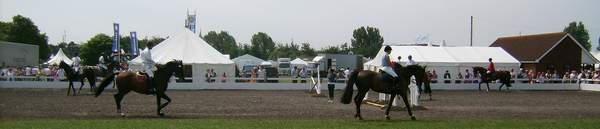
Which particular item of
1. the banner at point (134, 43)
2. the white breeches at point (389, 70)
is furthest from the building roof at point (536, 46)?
the white breeches at point (389, 70)

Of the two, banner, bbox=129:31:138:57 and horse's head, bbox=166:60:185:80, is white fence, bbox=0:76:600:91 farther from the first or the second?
horse's head, bbox=166:60:185:80

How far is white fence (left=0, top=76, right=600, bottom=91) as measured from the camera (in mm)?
37866

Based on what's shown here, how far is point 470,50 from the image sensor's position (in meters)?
48.2

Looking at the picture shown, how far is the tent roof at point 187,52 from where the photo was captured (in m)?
41.8

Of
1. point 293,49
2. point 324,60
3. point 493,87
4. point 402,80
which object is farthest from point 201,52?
point 293,49

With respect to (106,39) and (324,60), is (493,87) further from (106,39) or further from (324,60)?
(106,39)

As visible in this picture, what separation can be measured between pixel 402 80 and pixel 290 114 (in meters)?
3.26

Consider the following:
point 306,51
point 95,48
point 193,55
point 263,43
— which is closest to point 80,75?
point 193,55

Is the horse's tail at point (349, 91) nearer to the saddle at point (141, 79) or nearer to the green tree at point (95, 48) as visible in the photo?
the saddle at point (141, 79)

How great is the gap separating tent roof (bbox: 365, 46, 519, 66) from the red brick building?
8051mm

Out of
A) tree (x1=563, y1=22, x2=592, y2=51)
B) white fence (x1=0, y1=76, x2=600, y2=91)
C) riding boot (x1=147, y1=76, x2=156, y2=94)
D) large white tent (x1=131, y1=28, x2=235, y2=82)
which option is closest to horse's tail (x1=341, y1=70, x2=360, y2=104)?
riding boot (x1=147, y1=76, x2=156, y2=94)

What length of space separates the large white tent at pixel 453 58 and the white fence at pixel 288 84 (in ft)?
5.81

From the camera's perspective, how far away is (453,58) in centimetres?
4566

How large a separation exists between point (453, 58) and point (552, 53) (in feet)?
46.3
